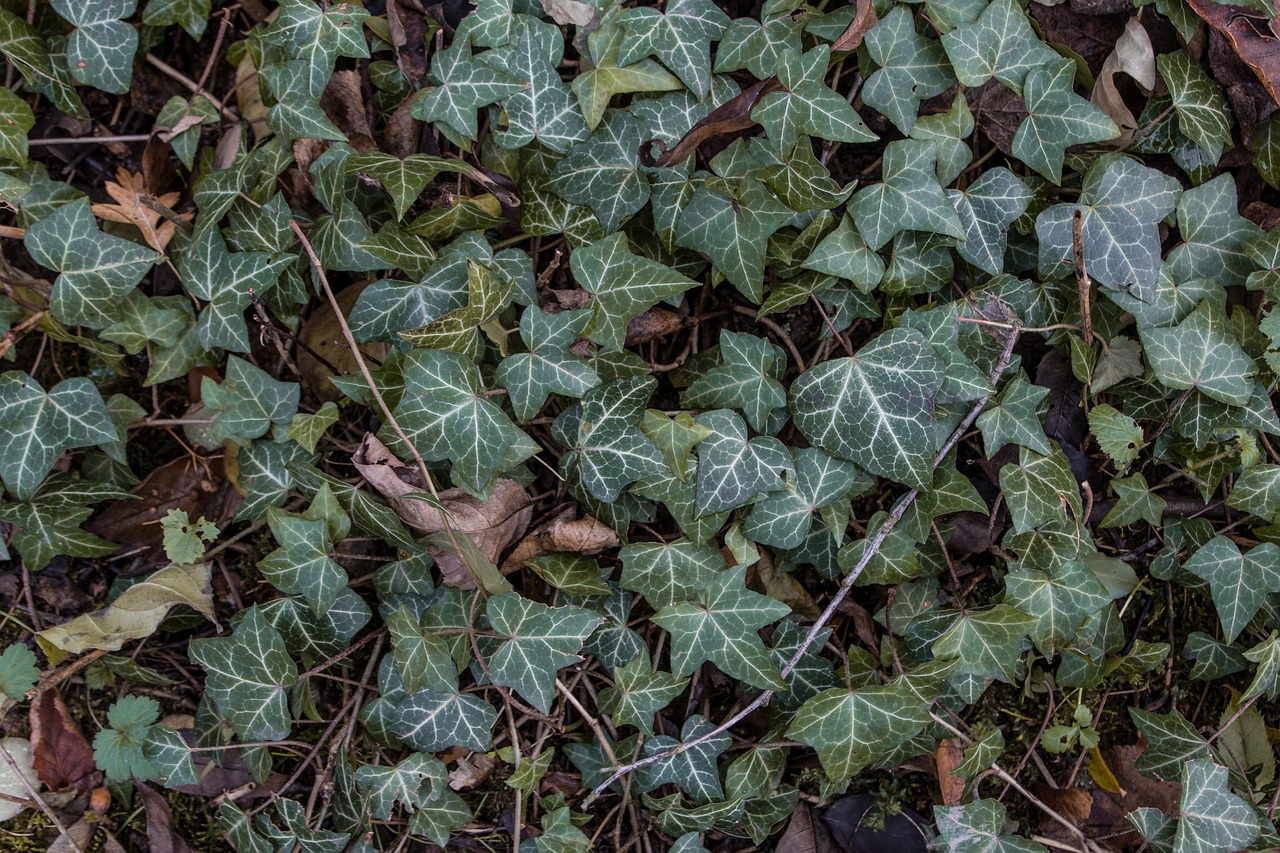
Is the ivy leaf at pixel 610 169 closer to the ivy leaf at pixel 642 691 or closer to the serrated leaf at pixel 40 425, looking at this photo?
the ivy leaf at pixel 642 691

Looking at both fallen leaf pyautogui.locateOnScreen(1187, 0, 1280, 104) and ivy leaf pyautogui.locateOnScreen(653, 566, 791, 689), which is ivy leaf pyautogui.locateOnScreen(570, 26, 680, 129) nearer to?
ivy leaf pyautogui.locateOnScreen(653, 566, 791, 689)

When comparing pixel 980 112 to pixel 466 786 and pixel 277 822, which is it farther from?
pixel 277 822

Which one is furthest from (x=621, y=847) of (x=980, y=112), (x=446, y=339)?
(x=980, y=112)

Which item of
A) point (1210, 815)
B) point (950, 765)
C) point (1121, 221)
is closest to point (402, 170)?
point (1121, 221)

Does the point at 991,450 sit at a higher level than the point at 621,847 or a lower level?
higher

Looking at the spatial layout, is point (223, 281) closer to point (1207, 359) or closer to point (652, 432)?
point (652, 432)

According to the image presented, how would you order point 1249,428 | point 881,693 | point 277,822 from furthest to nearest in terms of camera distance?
point 277,822 → point 1249,428 → point 881,693
